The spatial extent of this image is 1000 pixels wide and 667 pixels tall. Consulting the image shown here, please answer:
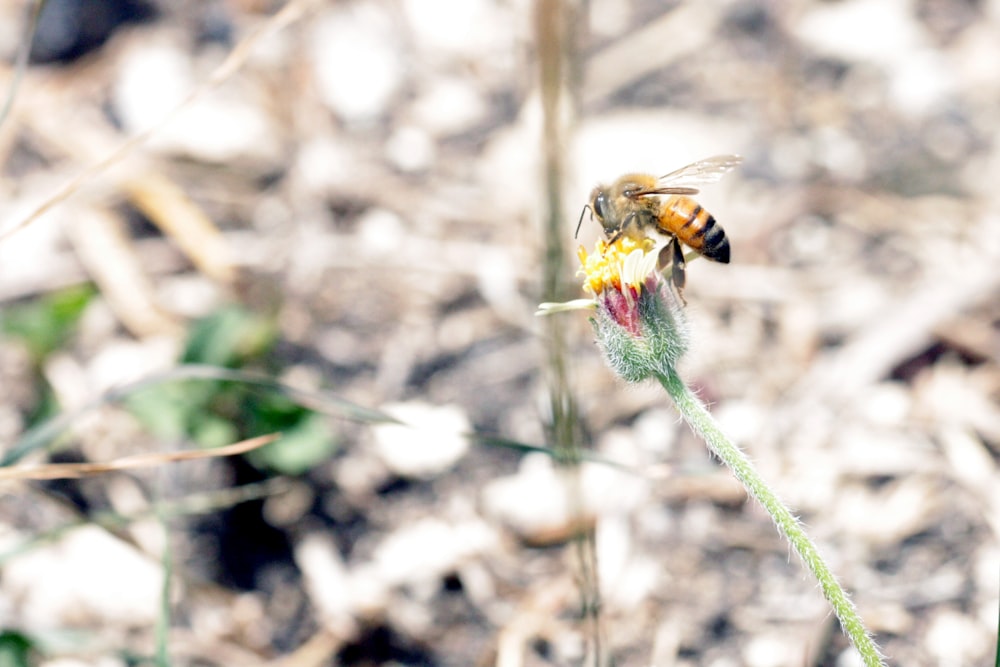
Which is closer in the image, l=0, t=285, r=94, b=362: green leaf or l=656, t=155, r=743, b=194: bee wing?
l=656, t=155, r=743, b=194: bee wing

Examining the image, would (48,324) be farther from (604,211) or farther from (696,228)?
(696,228)

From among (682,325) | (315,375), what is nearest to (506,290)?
(315,375)

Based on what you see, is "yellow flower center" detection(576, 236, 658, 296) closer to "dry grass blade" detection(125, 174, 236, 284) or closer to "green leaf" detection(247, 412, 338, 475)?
"green leaf" detection(247, 412, 338, 475)

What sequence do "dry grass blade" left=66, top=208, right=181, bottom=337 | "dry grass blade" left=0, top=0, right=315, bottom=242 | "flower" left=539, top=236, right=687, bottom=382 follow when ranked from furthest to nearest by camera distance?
"dry grass blade" left=66, top=208, right=181, bottom=337
"dry grass blade" left=0, top=0, right=315, bottom=242
"flower" left=539, top=236, right=687, bottom=382

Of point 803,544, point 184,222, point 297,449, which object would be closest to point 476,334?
point 297,449

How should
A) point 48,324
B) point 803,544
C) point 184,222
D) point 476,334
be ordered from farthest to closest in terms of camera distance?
point 184,222 < point 476,334 < point 48,324 < point 803,544

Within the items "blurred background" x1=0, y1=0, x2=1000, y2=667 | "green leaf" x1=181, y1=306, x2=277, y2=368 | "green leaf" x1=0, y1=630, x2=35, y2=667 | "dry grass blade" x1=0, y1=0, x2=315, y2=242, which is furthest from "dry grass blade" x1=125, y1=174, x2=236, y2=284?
"green leaf" x1=0, y1=630, x2=35, y2=667

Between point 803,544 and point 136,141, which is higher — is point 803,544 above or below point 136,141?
below
